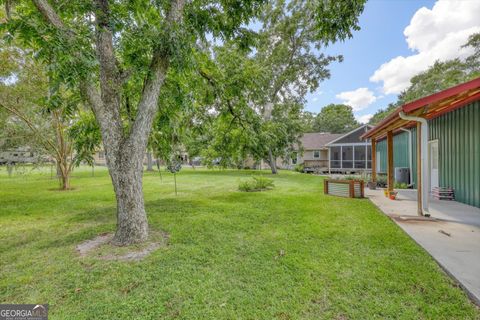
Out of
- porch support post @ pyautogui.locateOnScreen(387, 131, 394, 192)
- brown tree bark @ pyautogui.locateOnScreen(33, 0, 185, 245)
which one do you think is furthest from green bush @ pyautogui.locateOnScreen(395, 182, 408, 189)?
brown tree bark @ pyautogui.locateOnScreen(33, 0, 185, 245)

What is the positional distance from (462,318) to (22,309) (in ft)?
14.2

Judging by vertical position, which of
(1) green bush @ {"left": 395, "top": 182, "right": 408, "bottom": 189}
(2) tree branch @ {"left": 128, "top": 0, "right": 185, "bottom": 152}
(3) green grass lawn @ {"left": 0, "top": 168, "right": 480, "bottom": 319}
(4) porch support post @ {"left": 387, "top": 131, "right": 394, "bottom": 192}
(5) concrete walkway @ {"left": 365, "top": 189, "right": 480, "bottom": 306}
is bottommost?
(3) green grass lawn @ {"left": 0, "top": 168, "right": 480, "bottom": 319}

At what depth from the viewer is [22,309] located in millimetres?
2354

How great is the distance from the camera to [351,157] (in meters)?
22.2

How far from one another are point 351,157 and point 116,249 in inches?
894

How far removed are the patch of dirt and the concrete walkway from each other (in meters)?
4.17

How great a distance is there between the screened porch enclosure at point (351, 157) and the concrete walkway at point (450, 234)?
14.7 meters

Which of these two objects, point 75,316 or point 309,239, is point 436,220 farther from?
point 75,316

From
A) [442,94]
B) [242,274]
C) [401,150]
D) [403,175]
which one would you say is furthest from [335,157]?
[242,274]

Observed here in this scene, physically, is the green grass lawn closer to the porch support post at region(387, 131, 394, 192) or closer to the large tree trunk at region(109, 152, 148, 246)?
the large tree trunk at region(109, 152, 148, 246)

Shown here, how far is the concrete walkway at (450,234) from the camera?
9.00ft

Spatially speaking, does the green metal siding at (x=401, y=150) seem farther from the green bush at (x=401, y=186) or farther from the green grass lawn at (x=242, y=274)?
the green grass lawn at (x=242, y=274)

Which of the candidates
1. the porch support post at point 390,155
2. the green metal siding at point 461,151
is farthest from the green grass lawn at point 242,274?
the green metal siding at point 461,151

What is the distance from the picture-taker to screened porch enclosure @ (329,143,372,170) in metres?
20.6
